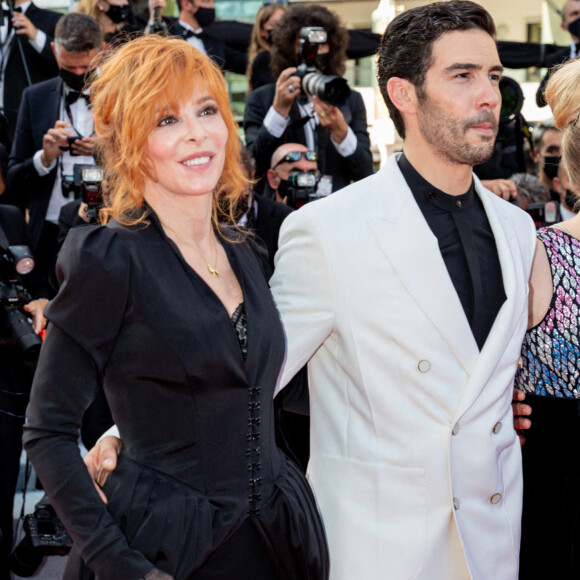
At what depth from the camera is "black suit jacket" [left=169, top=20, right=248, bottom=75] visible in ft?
17.7

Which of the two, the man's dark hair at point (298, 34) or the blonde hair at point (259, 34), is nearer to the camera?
the man's dark hair at point (298, 34)

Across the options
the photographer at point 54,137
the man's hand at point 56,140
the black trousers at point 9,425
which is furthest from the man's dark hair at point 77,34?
the black trousers at point 9,425

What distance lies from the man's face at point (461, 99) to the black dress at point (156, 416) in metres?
0.73

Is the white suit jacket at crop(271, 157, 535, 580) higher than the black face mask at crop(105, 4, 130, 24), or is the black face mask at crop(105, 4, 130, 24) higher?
the black face mask at crop(105, 4, 130, 24)

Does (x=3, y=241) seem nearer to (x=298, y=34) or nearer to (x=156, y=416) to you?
(x=298, y=34)

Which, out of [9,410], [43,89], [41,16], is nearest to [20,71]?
[41,16]

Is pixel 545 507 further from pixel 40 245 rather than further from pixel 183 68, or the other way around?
pixel 40 245

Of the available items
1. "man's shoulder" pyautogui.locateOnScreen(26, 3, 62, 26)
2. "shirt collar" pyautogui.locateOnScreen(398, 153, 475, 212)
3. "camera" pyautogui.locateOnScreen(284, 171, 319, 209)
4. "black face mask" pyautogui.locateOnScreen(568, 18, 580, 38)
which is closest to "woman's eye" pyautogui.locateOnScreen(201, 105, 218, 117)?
"shirt collar" pyautogui.locateOnScreen(398, 153, 475, 212)

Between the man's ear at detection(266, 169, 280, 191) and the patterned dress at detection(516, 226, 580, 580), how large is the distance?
7.27 ft

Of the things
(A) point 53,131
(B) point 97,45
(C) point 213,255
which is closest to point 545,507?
(C) point 213,255

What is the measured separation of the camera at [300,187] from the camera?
4.34 meters

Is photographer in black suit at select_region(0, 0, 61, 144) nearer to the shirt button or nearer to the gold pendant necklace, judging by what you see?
the gold pendant necklace

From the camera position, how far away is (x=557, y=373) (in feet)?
7.99

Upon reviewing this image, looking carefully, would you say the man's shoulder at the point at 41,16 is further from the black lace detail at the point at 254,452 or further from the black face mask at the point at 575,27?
the black lace detail at the point at 254,452
